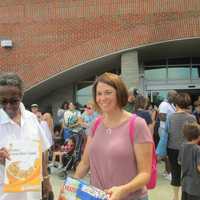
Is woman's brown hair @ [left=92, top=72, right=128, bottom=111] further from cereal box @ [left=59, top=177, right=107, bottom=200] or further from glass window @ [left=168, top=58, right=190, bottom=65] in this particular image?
glass window @ [left=168, top=58, right=190, bottom=65]

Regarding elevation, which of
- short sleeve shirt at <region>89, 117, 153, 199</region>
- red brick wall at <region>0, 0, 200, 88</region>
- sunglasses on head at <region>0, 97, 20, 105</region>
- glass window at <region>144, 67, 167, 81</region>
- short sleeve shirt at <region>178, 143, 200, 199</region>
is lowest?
short sleeve shirt at <region>178, 143, 200, 199</region>

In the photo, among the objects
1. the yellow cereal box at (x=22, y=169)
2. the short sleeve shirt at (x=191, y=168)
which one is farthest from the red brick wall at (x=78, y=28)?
the yellow cereal box at (x=22, y=169)

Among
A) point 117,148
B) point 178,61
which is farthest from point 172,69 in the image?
point 117,148

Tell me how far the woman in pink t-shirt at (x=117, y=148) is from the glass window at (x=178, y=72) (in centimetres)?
1845

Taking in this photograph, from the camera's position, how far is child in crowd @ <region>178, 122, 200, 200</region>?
5770 millimetres

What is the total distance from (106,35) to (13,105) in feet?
51.5

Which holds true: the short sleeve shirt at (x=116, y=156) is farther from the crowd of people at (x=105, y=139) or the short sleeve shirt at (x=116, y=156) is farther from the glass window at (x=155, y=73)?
the glass window at (x=155, y=73)

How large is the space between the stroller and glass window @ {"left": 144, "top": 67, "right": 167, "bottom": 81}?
10605 mm

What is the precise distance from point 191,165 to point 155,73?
52.2 ft

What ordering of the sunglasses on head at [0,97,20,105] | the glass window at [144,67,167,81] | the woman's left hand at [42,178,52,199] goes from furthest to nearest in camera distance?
the glass window at [144,67,167,81]
the woman's left hand at [42,178,52,199]
the sunglasses on head at [0,97,20,105]

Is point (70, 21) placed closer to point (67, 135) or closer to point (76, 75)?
point (76, 75)

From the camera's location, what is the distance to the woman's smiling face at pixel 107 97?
9.95ft

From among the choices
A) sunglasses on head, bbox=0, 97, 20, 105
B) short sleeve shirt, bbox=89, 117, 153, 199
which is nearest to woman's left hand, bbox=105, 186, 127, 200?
short sleeve shirt, bbox=89, 117, 153, 199

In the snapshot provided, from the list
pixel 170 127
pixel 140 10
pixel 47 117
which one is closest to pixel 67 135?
pixel 47 117
